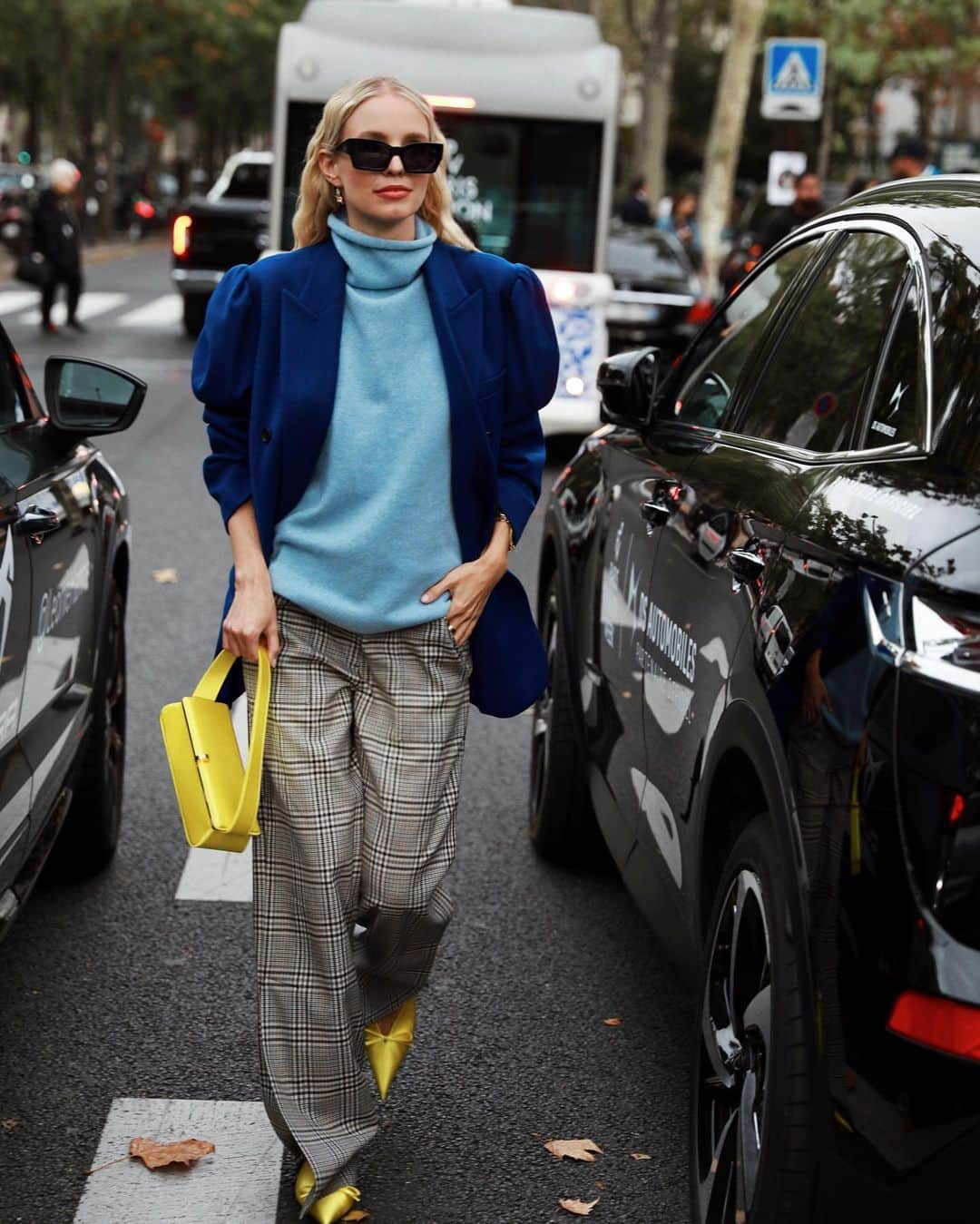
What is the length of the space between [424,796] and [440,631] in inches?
10.8

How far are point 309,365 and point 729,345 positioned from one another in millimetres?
1475

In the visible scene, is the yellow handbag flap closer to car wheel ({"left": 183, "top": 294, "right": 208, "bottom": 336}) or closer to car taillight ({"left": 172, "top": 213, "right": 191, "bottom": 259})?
car taillight ({"left": 172, "top": 213, "right": 191, "bottom": 259})

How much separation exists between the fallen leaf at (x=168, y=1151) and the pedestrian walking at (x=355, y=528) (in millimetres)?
246

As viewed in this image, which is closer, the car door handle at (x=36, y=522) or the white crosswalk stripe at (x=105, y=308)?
the car door handle at (x=36, y=522)

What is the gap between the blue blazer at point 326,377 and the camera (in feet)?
10.5

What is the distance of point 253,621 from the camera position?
326 cm

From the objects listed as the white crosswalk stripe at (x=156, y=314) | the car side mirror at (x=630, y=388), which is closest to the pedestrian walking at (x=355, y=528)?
the car side mirror at (x=630, y=388)

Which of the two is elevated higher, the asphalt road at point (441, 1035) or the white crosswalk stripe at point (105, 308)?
the asphalt road at point (441, 1035)

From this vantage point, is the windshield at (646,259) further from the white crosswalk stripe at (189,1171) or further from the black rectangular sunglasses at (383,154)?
the black rectangular sunglasses at (383,154)

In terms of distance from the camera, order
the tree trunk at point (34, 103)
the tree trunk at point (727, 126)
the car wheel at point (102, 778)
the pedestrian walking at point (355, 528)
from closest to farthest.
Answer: the pedestrian walking at point (355, 528)
the car wheel at point (102, 778)
the tree trunk at point (727, 126)
the tree trunk at point (34, 103)

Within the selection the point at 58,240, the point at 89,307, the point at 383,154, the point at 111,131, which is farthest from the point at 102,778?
the point at 111,131

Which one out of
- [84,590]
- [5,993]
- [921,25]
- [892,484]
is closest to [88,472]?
[84,590]

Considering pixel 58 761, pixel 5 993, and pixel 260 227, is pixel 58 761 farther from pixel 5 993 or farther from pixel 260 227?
pixel 260 227

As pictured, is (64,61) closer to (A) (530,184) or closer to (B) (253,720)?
(A) (530,184)
